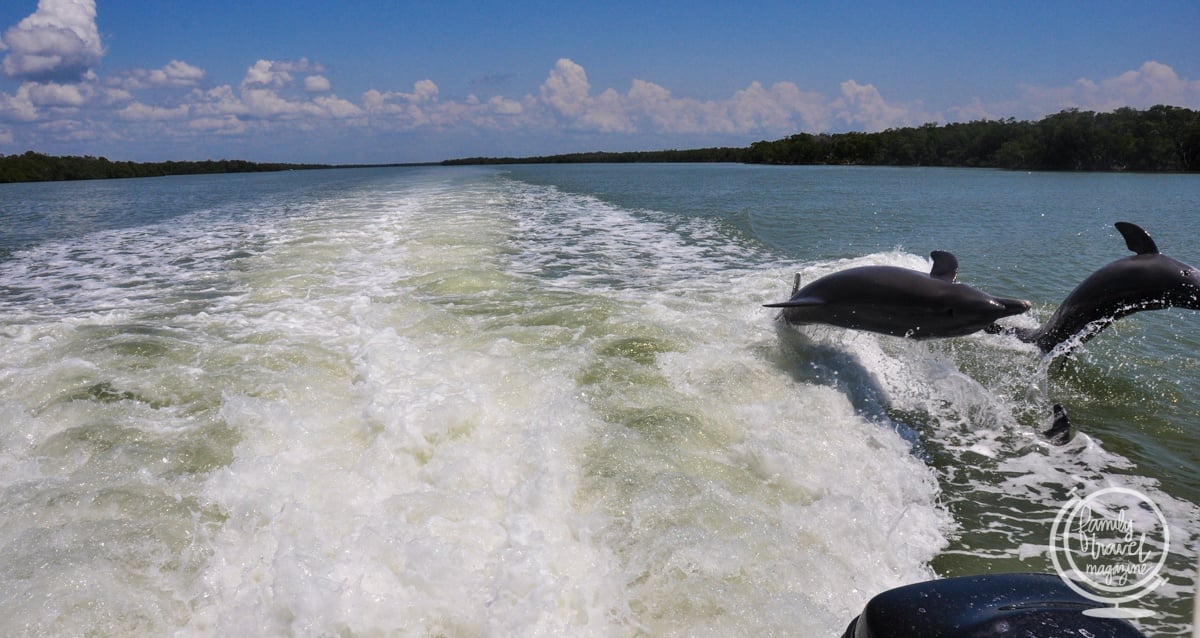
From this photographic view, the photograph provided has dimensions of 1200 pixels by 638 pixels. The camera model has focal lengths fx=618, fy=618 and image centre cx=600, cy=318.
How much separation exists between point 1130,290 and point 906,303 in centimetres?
220

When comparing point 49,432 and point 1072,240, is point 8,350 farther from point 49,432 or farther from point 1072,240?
point 1072,240

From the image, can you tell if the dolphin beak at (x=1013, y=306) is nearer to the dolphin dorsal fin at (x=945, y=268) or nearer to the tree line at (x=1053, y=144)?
the dolphin dorsal fin at (x=945, y=268)

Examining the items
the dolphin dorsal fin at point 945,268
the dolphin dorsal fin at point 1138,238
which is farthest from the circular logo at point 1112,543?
the dolphin dorsal fin at point 1138,238

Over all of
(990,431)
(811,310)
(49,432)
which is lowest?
(990,431)

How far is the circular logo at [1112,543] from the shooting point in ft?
10.1

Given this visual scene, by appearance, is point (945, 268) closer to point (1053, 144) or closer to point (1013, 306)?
point (1013, 306)

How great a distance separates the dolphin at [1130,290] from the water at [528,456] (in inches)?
19.7

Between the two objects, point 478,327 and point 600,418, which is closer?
point 600,418

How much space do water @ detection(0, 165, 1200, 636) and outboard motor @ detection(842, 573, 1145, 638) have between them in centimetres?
108

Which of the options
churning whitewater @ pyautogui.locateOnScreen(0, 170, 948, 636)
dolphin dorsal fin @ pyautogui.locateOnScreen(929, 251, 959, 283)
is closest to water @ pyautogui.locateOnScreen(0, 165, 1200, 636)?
churning whitewater @ pyautogui.locateOnScreen(0, 170, 948, 636)

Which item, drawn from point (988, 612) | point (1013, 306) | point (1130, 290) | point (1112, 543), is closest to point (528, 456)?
point (988, 612)

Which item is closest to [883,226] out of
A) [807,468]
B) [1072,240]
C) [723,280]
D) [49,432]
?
[1072,240]

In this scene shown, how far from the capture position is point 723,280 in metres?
9.23

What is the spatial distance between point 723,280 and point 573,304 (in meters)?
2.83
